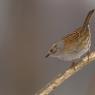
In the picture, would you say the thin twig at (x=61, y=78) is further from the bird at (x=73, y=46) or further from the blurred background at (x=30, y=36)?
the blurred background at (x=30, y=36)

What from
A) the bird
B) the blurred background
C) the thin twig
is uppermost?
the bird

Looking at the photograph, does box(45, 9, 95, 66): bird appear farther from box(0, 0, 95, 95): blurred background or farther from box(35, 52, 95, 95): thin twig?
box(0, 0, 95, 95): blurred background

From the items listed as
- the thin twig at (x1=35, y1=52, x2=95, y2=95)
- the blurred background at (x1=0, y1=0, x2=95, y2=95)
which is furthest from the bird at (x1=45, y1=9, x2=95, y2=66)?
the blurred background at (x1=0, y1=0, x2=95, y2=95)

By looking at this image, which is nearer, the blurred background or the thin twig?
the thin twig

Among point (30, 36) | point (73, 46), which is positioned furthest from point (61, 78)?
point (30, 36)

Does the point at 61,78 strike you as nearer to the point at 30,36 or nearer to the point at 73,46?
the point at 73,46

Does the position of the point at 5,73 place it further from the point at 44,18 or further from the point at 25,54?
the point at 44,18
